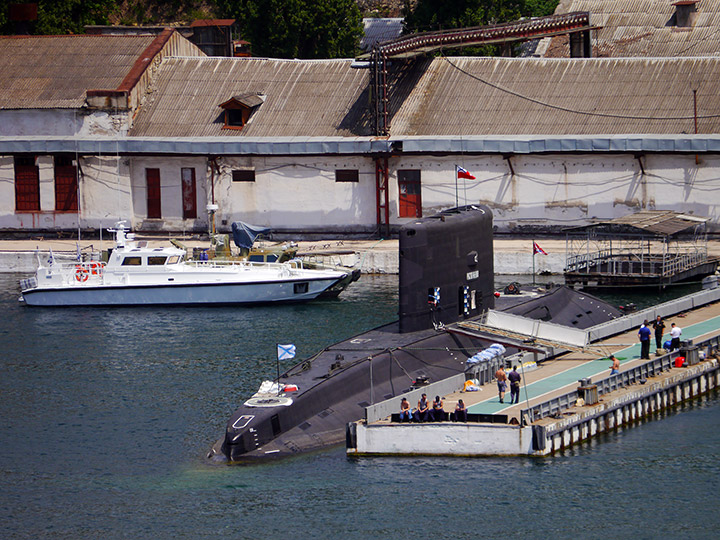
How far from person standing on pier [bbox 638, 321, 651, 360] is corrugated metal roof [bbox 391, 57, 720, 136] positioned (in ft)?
89.3

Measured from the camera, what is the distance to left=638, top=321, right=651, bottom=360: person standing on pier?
41656 mm

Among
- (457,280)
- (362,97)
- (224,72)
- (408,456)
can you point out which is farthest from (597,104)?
(408,456)

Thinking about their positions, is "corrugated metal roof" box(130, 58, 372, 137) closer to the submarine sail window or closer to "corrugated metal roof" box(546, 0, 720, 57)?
"corrugated metal roof" box(546, 0, 720, 57)

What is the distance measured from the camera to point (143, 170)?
242 ft

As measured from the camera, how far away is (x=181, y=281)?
59531 mm

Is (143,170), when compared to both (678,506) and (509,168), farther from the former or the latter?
(678,506)

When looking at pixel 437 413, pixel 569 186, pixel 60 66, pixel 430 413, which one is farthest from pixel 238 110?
pixel 437 413

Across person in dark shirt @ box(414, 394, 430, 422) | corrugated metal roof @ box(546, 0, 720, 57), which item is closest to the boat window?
person in dark shirt @ box(414, 394, 430, 422)

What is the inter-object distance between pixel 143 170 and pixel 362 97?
13985mm

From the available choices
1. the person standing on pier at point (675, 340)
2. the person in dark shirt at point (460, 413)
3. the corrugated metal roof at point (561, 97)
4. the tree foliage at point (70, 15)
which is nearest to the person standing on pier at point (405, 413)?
the person in dark shirt at point (460, 413)

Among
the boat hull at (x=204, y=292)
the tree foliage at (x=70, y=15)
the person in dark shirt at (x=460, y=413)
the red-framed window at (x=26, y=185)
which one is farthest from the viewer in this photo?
the tree foliage at (x=70, y=15)

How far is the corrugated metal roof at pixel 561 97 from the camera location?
67812mm

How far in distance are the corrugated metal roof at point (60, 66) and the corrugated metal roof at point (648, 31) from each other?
95.2 ft

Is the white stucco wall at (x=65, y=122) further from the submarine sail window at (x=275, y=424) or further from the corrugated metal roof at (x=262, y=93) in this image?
the submarine sail window at (x=275, y=424)
